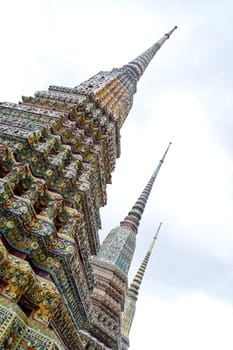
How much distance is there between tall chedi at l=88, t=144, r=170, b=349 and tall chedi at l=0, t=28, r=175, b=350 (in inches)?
11.5

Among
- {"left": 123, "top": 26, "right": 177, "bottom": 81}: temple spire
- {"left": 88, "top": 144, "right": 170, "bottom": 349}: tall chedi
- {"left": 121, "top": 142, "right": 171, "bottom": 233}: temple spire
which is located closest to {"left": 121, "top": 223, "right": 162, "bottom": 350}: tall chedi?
{"left": 88, "top": 144, "right": 170, "bottom": 349}: tall chedi

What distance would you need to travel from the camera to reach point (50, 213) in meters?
9.14

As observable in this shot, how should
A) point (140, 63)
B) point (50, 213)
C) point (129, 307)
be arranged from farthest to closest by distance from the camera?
point (129, 307) < point (140, 63) < point (50, 213)

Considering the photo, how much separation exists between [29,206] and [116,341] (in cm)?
1157

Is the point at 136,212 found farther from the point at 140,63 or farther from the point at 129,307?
the point at 140,63

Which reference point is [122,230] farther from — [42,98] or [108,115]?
[42,98]

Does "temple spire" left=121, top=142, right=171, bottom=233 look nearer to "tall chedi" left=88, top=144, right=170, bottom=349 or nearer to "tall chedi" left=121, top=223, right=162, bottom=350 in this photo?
"tall chedi" left=88, top=144, right=170, bottom=349

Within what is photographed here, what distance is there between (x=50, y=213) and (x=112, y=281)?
1125cm

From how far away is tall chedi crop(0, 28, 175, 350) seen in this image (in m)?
7.19

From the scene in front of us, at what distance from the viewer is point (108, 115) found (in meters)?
16.7

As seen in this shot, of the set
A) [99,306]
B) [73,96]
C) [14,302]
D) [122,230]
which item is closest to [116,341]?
[99,306]

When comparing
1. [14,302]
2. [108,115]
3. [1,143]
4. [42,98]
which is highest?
[108,115]

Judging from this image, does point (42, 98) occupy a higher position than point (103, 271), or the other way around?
point (42, 98)

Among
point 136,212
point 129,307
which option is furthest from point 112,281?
point 129,307
